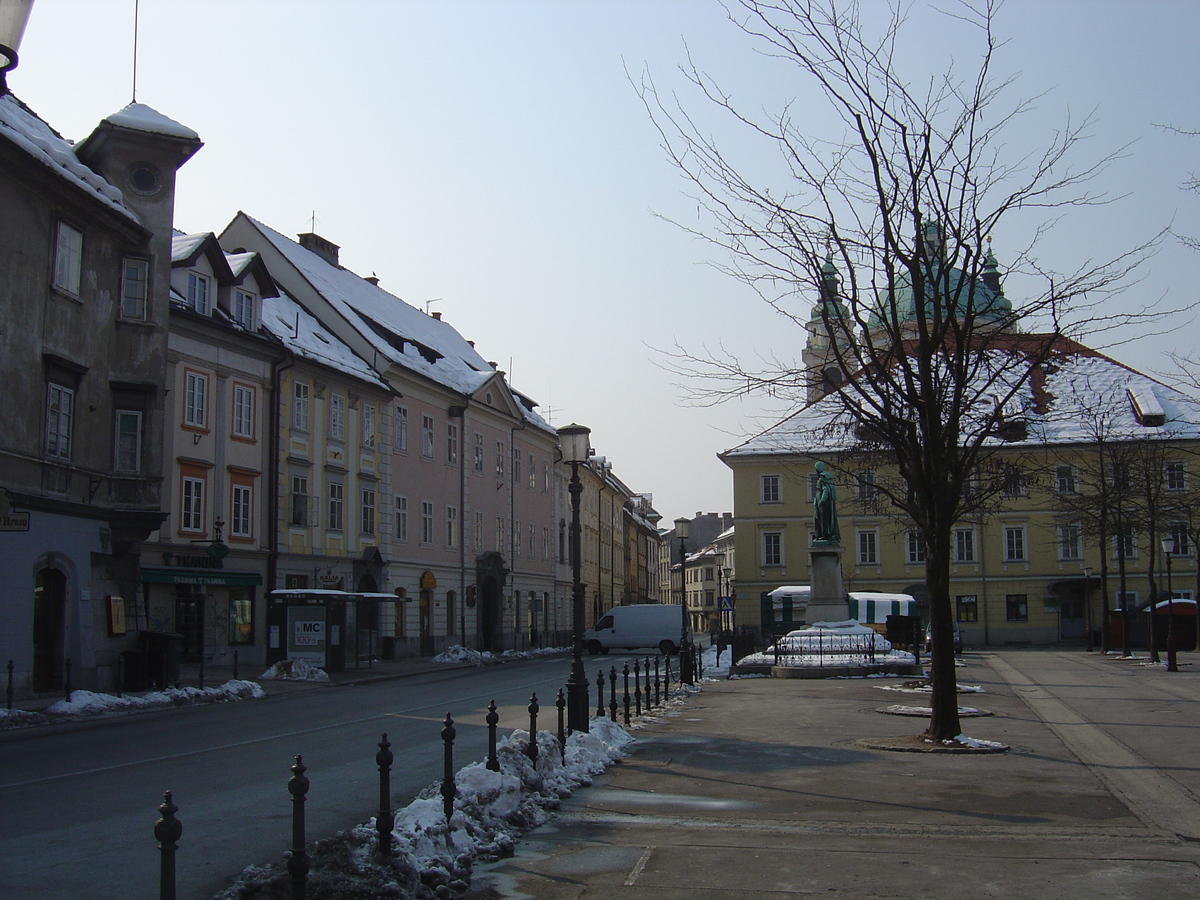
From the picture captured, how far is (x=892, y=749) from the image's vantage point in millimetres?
14164

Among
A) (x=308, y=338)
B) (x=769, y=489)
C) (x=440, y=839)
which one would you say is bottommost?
(x=440, y=839)

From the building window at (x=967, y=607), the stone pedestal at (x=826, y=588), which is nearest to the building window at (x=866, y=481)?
the stone pedestal at (x=826, y=588)

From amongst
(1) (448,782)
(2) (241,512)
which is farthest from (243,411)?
(1) (448,782)

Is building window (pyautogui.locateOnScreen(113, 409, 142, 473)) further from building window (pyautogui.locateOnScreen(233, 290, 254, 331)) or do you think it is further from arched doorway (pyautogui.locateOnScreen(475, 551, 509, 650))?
arched doorway (pyautogui.locateOnScreen(475, 551, 509, 650))

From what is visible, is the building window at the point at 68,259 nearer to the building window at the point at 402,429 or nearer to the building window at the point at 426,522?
the building window at the point at 402,429

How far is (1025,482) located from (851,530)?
147 feet

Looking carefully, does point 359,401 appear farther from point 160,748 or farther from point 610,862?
point 610,862

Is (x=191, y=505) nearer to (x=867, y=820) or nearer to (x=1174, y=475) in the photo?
(x=867, y=820)

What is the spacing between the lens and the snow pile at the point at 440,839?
6.95m

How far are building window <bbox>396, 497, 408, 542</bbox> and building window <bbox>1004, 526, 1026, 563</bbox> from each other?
3593 cm

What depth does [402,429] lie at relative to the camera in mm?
45281

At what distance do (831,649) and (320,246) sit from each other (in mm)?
31547

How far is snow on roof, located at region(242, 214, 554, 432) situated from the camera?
44656mm

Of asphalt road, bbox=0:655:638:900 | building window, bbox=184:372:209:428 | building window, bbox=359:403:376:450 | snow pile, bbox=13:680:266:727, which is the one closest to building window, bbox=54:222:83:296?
building window, bbox=184:372:209:428
